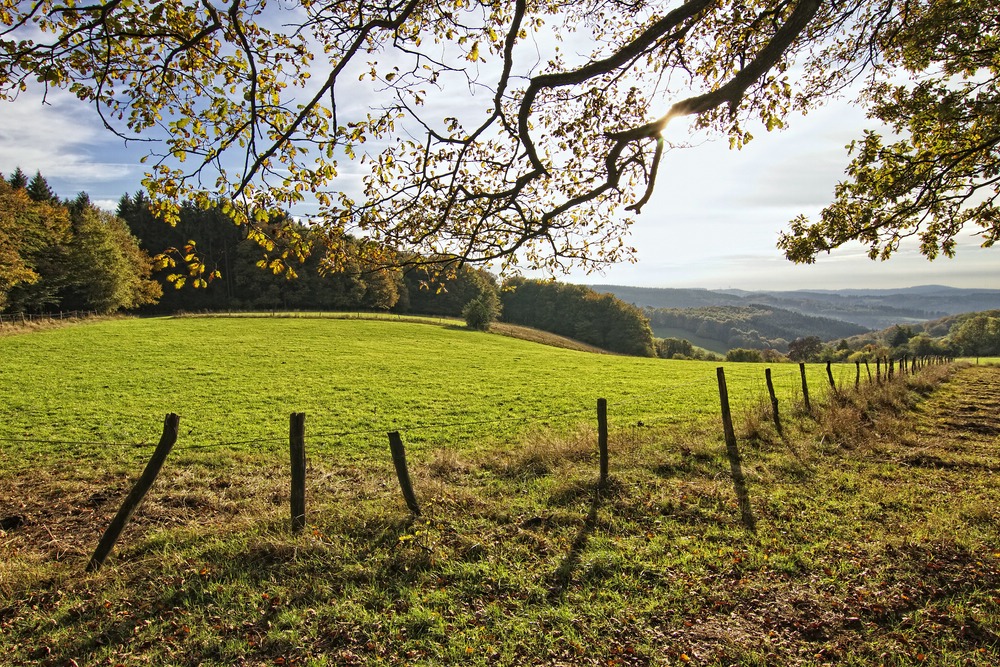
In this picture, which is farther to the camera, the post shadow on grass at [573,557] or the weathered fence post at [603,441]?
the weathered fence post at [603,441]

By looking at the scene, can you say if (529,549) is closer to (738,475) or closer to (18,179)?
(738,475)

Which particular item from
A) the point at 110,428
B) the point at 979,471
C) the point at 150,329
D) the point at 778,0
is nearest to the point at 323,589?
the point at 778,0

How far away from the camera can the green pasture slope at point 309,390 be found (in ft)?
48.1

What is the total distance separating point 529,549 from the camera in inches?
227

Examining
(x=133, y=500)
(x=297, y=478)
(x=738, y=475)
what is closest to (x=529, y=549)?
(x=297, y=478)

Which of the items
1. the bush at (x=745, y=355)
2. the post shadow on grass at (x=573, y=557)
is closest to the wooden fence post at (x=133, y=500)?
the post shadow on grass at (x=573, y=557)

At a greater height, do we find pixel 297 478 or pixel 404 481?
pixel 297 478

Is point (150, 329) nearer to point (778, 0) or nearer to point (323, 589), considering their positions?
point (323, 589)

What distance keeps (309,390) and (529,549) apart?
18458mm

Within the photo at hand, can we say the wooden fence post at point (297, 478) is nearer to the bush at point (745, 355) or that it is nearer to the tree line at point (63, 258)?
the tree line at point (63, 258)

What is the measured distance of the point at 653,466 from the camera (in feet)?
28.3

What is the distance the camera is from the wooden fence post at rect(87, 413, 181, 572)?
548 centimetres

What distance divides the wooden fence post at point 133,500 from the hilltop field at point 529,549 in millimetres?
215

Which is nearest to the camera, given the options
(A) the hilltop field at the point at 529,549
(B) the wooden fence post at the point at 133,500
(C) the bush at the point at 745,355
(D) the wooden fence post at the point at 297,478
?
(A) the hilltop field at the point at 529,549
